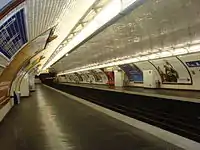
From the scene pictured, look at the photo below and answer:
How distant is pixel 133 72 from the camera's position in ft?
97.0

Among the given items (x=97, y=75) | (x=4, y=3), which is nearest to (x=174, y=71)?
(x=4, y=3)

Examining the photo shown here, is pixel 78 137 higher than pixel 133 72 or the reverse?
the reverse

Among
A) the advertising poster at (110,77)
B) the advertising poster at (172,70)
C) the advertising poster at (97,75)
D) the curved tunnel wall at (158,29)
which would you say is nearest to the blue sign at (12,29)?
the curved tunnel wall at (158,29)

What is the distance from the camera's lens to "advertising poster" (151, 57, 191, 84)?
20284 millimetres

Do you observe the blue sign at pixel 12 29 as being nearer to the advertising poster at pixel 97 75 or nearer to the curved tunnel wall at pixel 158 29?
the curved tunnel wall at pixel 158 29

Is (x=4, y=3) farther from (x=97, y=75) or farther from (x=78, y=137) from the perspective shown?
(x=97, y=75)

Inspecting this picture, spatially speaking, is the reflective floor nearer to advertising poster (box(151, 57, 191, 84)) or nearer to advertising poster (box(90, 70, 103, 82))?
advertising poster (box(151, 57, 191, 84))

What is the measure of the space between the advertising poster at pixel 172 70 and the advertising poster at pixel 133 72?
323 centimetres

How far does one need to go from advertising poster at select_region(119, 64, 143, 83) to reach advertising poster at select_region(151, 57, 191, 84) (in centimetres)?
323

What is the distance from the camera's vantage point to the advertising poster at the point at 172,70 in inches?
799

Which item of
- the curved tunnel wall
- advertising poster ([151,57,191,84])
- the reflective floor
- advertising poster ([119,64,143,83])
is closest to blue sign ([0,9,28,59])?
the reflective floor

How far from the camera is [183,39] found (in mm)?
10453

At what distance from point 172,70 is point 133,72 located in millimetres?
7760

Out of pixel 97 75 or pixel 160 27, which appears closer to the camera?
pixel 160 27
